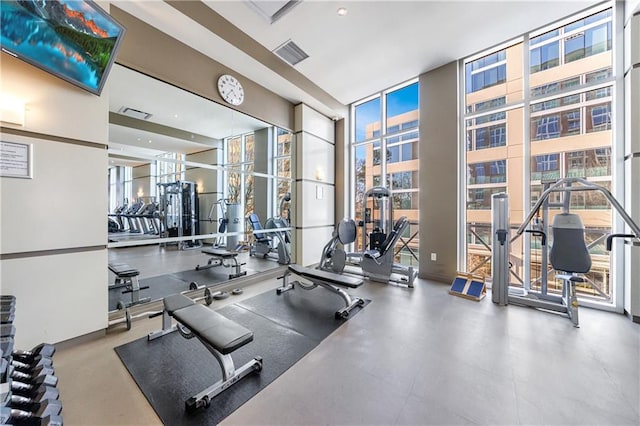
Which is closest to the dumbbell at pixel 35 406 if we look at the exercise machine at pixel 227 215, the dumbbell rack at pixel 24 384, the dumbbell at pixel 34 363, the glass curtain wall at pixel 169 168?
the dumbbell rack at pixel 24 384

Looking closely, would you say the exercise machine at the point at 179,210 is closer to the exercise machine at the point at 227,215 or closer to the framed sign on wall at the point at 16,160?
the exercise machine at the point at 227,215

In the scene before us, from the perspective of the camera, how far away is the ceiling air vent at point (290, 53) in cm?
384

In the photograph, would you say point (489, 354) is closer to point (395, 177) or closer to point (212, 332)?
point (212, 332)

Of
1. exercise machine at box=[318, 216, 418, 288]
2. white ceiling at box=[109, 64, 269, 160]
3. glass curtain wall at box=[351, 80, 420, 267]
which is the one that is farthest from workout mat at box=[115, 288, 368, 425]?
glass curtain wall at box=[351, 80, 420, 267]

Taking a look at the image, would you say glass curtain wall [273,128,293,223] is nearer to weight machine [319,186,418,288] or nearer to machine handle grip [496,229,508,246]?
Answer: weight machine [319,186,418,288]

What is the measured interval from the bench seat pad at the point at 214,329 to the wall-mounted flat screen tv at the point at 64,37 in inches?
94.0

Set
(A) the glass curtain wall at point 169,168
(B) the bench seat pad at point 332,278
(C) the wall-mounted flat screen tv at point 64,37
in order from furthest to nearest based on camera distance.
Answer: (A) the glass curtain wall at point 169,168 → (B) the bench seat pad at point 332,278 → (C) the wall-mounted flat screen tv at point 64,37

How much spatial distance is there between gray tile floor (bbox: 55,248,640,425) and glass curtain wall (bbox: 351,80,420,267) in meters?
2.63

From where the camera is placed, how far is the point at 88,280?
2525mm

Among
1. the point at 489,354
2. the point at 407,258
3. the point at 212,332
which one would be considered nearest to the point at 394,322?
the point at 489,354

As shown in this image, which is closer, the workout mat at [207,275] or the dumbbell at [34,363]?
the dumbbell at [34,363]

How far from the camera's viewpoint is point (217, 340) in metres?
1.76

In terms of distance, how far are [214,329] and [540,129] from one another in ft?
16.9

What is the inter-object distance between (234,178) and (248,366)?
3.84 metres
